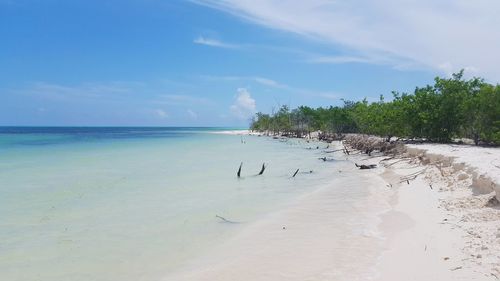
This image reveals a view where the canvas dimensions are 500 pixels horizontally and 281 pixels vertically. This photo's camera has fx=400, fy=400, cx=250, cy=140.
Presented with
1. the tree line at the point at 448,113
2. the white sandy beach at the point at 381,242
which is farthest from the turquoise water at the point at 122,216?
the tree line at the point at 448,113

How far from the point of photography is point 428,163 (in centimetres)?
1688

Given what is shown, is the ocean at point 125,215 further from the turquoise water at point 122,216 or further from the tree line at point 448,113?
the tree line at point 448,113

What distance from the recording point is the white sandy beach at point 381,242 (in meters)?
5.63

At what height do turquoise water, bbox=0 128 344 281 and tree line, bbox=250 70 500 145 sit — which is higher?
tree line, bbox=250 70 500 145

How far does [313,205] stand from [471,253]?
574 cm

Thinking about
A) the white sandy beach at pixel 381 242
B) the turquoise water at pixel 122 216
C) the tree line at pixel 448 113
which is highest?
the tree line at pixel 448 113

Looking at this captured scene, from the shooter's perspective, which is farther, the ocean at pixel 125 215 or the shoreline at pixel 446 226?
the ocean at pixel 125 215

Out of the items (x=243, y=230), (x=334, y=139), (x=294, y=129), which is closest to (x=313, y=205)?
(x=243, y=230)

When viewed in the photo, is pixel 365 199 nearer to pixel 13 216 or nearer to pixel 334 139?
pixel 13 216

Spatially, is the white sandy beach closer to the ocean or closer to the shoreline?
the shoreline

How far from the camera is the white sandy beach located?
18.5ft

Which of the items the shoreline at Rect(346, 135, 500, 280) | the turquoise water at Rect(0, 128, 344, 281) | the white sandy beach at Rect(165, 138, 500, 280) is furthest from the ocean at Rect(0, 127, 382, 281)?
the shoreline at Rect(346, 135, 500, 280)

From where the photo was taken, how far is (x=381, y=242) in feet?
23.4

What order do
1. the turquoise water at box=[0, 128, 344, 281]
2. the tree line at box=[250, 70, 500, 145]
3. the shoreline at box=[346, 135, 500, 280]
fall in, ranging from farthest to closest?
the tree line at box=[250, 70, 500, 145], the turquoise water at box=[0, 128, 344, 281], the shoreline at box=[346, 135, 500, 280]
